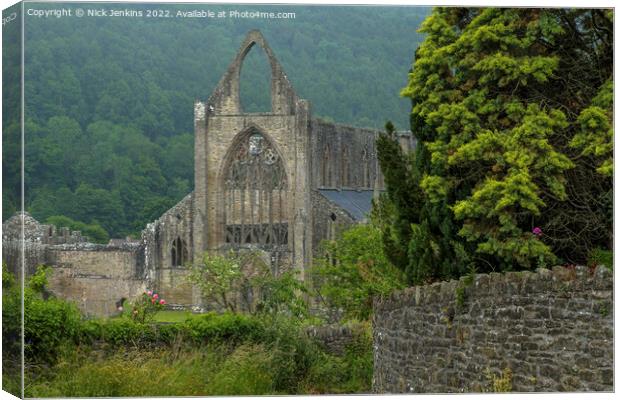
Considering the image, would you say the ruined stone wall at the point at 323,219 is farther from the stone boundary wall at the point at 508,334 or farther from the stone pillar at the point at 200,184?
the stone boundary wall at the point at 508,334

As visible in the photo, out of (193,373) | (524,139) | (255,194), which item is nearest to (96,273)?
(255,194)

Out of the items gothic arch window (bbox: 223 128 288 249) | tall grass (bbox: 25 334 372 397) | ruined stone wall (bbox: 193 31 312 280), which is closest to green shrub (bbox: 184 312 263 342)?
tall grass (bbox: 25 334 372 397)

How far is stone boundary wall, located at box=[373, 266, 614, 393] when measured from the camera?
666 inches

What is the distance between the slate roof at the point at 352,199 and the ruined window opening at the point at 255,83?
3615 mm

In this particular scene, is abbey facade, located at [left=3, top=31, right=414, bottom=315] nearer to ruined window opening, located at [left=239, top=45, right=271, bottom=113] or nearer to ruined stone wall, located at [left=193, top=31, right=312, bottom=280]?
ruined stone wall, located at [left=193, top=31, right=312, bottom=280]

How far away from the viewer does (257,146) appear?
63812 mm

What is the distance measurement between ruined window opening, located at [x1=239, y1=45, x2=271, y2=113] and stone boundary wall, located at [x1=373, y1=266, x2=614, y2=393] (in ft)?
123

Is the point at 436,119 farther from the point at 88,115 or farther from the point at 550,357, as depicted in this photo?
the point at 88,115

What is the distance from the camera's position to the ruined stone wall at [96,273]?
39688 mm

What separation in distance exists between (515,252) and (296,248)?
42.3m

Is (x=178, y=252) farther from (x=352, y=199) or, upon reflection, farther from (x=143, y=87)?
(x=143, y=87)

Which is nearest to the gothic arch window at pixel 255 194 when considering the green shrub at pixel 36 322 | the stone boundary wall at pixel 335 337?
the stone boundary wall at pixel 335 337

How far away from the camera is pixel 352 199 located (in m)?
61.2

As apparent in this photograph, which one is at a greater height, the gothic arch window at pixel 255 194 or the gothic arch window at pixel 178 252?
the gothic arch window at pixel 255 194
